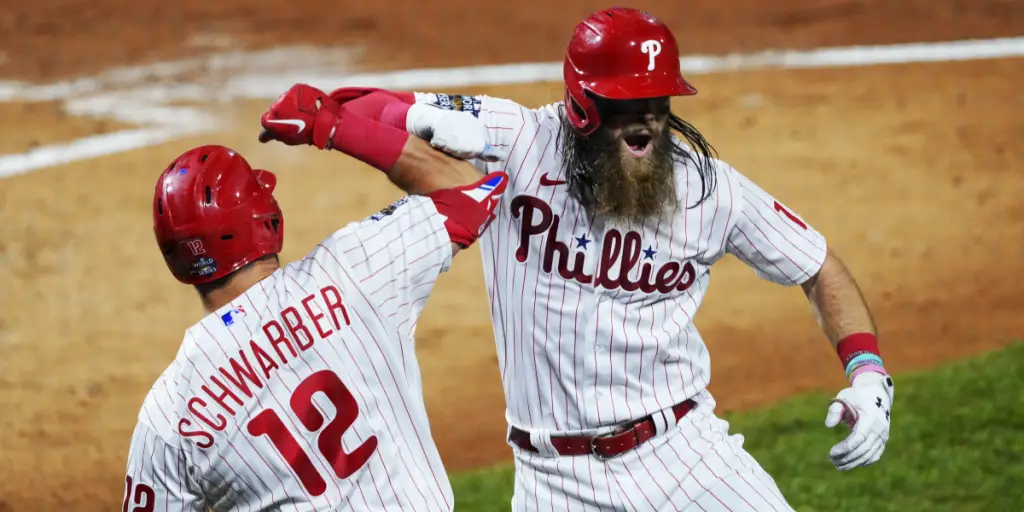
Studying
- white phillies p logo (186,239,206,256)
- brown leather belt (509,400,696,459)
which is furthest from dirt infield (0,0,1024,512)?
white phillies p logo (186,239,206,256)

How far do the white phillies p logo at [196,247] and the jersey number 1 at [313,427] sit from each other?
1.41ft

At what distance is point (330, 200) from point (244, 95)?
5.66 ft

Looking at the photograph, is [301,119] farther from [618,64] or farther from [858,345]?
[858,345]

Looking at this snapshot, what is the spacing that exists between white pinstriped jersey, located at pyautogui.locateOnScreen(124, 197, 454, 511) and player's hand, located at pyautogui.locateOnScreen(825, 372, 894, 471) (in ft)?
4.51

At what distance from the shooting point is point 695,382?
4.05m

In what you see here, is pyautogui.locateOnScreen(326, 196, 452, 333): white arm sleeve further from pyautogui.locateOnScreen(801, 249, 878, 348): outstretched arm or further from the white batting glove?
pyautogui.locateOnScreen(801, 249, 878, 348): outstretched arm

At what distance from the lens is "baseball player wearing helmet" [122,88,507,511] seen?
322 centimetres

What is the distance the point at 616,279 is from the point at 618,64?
2.17 feet

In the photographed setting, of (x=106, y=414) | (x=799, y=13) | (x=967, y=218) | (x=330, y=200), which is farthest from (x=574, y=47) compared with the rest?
(x=799, y=13)

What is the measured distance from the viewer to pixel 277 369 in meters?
3.23

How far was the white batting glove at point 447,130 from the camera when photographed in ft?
11.7

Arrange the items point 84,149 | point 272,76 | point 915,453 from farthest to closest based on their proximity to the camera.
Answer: point 272,76
point 84,149
point 915,453

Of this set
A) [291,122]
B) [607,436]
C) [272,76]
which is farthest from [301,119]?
[272,76]

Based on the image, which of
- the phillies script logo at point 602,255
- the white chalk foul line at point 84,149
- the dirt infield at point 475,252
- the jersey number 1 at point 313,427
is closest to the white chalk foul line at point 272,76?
the white chalk foul line at point 84,149
